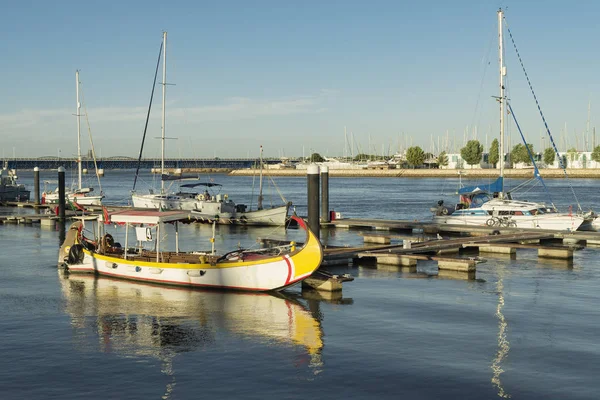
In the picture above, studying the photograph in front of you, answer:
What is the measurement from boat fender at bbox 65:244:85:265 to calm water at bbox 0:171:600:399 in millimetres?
935

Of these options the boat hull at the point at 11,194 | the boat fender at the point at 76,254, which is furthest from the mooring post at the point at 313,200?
the boat hull at the point at 11,194

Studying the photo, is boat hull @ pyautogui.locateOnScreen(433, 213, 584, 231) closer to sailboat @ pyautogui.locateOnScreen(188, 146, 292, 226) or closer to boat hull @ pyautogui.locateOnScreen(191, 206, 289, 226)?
boat hull @ pyautogui.locateOnScreen(191, 206, 289, 226)

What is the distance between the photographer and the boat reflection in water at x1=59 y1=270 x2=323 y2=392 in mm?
22516

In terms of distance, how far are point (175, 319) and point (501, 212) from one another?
3300 cm

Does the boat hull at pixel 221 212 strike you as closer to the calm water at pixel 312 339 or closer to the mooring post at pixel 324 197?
the mooring post at pixel 324 197

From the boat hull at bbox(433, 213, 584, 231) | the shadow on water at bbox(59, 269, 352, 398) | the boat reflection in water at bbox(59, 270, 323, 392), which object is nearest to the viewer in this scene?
the shadow on water at bbox(59, 269, 352, 398)

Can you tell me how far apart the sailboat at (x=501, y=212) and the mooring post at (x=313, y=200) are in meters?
19.8

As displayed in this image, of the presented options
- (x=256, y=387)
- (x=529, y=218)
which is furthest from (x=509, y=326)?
(x=529, y=218)

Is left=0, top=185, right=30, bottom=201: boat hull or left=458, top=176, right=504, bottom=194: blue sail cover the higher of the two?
left=458, top=176, right=504, bottom=194: blue sail cover

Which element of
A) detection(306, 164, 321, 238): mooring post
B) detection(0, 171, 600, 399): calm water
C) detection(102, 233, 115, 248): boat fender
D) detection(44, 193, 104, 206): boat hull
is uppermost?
detection(306, 164, 321, 238): mooring post

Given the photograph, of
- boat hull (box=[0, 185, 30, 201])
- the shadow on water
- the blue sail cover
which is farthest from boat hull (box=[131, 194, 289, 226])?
boat hull (box=[0, 185, 30, 201])

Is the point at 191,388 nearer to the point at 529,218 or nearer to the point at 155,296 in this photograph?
the point at 155,296

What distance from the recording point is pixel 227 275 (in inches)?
1176

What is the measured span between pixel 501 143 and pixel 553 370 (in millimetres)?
36978
